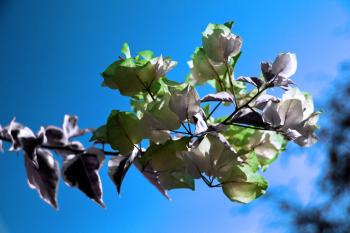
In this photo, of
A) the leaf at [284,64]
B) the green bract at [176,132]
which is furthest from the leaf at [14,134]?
the leaf at [284,64]

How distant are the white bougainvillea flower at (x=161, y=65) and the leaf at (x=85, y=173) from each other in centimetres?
4

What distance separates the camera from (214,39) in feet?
0.51

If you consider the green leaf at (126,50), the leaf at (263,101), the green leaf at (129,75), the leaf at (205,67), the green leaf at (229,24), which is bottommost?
the leaf at (263,101)

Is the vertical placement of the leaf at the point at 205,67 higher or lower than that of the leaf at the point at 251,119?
higher

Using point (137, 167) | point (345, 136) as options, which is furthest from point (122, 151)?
point (345, 136)

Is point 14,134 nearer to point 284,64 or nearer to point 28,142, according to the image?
point 28,142

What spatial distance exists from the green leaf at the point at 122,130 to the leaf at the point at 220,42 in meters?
0.05

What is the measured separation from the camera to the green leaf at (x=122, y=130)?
0.45 ft

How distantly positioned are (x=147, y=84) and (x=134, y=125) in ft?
0.08

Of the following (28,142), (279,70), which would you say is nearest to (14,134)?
(28,142)

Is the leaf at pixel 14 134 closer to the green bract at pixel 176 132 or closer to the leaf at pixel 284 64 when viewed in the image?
the green bract at pixel 176 132

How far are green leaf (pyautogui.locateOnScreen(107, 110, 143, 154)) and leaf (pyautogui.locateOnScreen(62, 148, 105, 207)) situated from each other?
0.01m

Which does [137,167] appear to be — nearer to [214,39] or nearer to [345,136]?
[214,39]

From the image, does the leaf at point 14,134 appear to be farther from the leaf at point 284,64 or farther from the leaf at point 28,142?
the leaf at point 284,64
